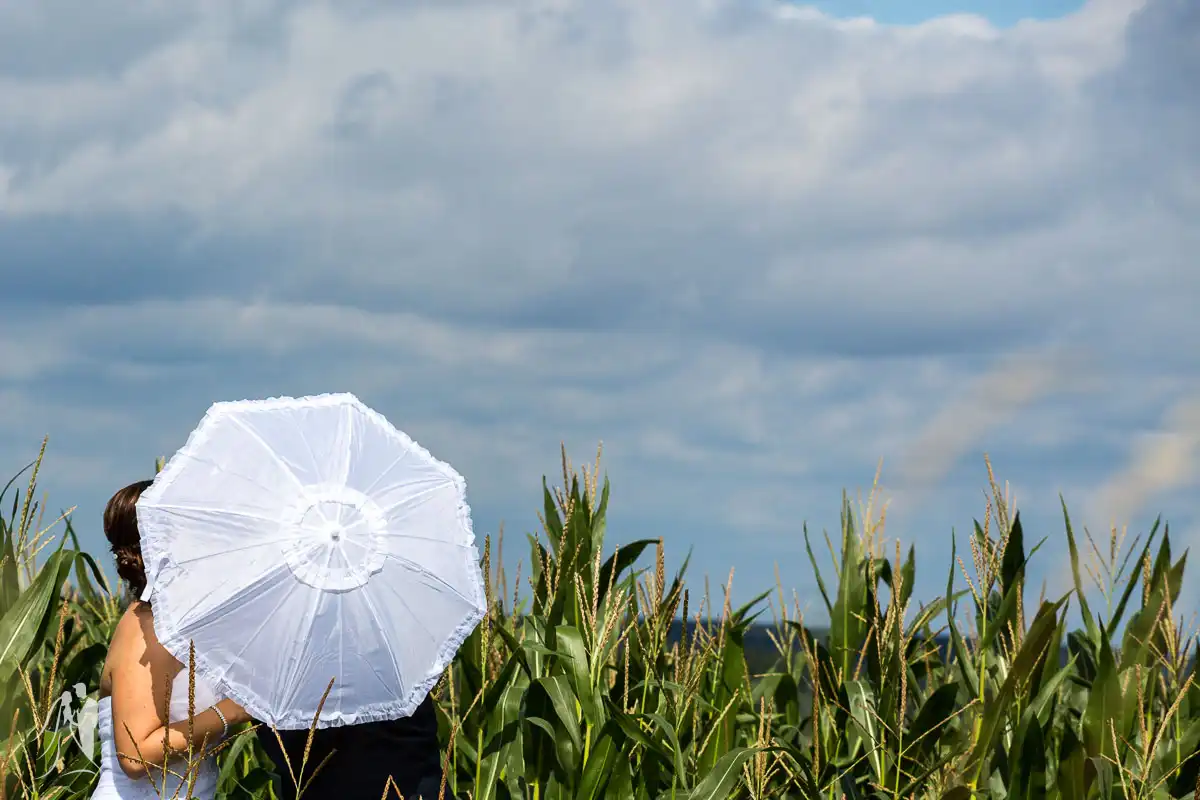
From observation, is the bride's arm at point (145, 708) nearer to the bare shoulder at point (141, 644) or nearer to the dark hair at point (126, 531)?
the bare shoulder at point (141, 644)

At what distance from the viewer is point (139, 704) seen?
3.13 meters

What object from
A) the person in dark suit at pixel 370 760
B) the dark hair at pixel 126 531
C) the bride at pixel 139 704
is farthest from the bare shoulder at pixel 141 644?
the person in dark suit at pixel 370 760

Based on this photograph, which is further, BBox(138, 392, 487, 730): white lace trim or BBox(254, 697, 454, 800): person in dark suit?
BBox(254, 697, 454, 800): person in dark suit

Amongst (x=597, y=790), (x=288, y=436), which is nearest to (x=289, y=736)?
(x=288, y=436)

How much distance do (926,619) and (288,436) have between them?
321cm

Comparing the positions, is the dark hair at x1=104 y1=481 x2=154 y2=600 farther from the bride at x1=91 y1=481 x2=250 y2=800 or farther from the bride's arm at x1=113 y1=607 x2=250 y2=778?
the bride's arm at x1=113 y1=607 x2=250 y2=778

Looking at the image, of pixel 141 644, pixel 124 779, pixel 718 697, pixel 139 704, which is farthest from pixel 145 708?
pixel 718 697

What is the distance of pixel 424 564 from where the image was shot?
137 inches

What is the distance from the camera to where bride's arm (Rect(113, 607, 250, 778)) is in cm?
313

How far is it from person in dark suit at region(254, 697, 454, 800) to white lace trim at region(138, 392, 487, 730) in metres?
0.11

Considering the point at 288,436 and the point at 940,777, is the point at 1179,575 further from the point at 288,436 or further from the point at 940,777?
the point at 288,436

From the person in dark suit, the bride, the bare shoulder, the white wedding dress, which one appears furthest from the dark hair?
the person in dark suit

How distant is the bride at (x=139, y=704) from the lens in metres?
3.13

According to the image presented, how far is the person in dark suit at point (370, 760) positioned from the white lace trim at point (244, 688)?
110mm
